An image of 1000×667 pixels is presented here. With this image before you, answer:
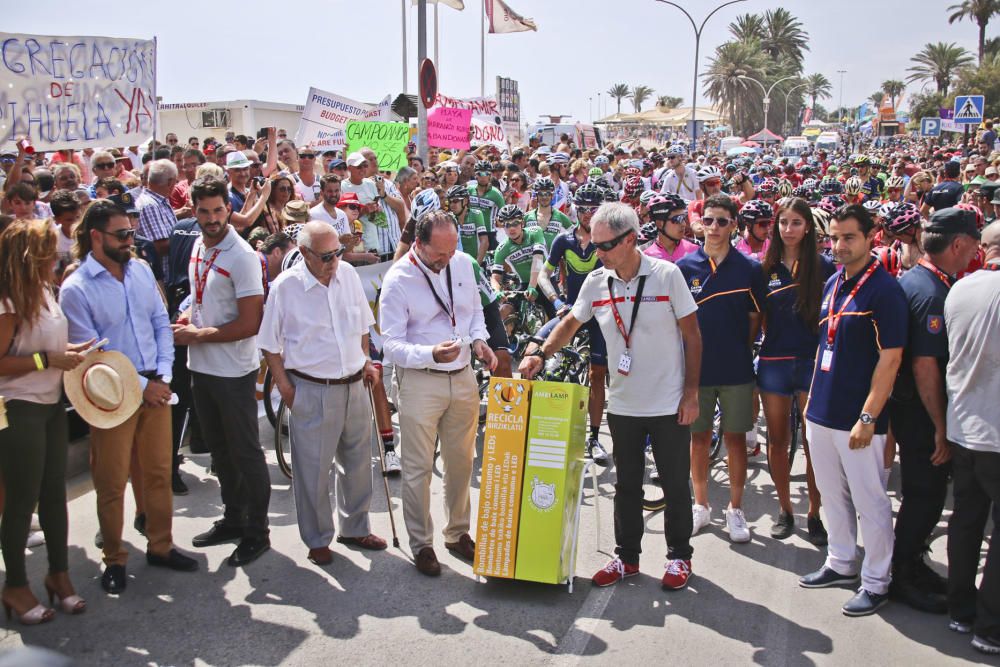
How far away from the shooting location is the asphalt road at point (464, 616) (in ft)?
14.5

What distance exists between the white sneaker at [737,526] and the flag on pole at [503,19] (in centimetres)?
2211

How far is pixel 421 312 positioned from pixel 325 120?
34.5ft

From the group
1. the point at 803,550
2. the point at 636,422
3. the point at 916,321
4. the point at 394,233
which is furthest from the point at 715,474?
the point at 394,233

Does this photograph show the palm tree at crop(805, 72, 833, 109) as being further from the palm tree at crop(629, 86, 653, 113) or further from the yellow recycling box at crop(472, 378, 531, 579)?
the yellow recycling box at crop(472, 378, 531, 579)

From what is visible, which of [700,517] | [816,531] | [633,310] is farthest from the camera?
[700,517]

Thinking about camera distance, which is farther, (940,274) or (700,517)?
(700,517)

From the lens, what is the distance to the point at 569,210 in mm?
14484

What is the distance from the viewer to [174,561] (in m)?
5.39

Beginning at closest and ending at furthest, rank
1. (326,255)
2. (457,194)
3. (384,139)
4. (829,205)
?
1. (326,255)
2. (829,205)
3. (457,194)
4. (384,139)

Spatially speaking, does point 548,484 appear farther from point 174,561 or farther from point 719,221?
point 174,561

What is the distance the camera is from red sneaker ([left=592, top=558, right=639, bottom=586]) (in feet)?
16.9

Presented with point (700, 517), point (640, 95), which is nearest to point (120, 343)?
point (700, 517)

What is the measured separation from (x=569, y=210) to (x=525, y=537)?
10.1 meters

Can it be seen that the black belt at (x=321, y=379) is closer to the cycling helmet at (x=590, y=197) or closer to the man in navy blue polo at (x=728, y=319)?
the man in navy blue polo at (x=728, y=319)
